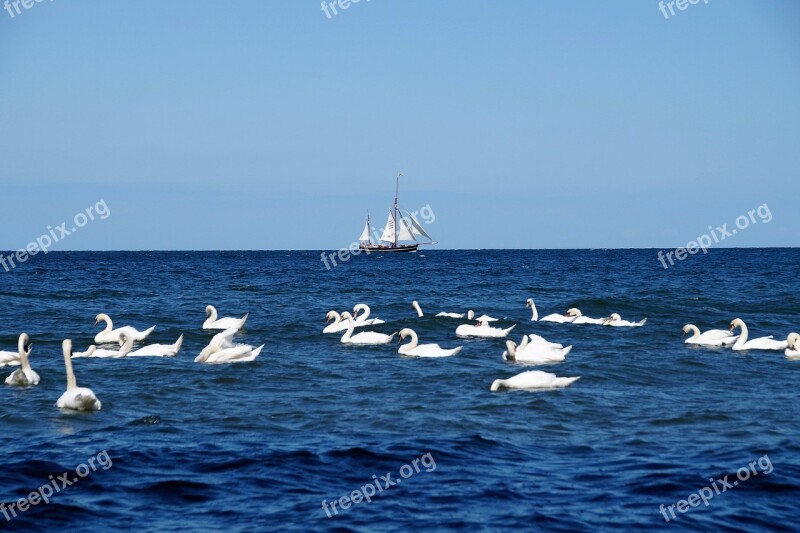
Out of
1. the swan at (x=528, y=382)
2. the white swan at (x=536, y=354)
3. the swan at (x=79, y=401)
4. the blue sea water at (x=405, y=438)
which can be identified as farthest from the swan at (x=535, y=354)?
the swan at (x=79, y=401)

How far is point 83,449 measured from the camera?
1098 cm

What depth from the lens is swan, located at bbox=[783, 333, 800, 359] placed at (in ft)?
64.8

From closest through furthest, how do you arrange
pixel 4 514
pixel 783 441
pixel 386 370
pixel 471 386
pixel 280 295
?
pixel 4 514
pixel 783 441
pixel 471 386
pixel 386 370
pixel 280 295

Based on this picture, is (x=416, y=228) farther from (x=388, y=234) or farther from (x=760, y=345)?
(x=760, y=345)

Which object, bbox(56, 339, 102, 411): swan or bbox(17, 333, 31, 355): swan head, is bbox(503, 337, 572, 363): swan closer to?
bbox(56, 339, 102, 411): swan

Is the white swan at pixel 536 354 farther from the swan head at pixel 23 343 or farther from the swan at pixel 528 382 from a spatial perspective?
the swan head at pixel 23 343

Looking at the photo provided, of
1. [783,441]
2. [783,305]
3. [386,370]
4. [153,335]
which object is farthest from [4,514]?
[783,305]

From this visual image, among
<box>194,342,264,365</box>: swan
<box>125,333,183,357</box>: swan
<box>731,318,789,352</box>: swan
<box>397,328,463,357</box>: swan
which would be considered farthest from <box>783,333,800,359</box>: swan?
<box>125,333,183,357</box>: swan

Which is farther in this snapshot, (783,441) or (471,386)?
(471,386)

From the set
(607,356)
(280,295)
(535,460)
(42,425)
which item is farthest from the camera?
(280,295)

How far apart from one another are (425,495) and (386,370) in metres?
9.36

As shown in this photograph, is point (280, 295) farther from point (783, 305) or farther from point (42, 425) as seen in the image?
point (42, 425)

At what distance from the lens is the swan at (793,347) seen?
778 inches

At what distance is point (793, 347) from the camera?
20.2 meters
